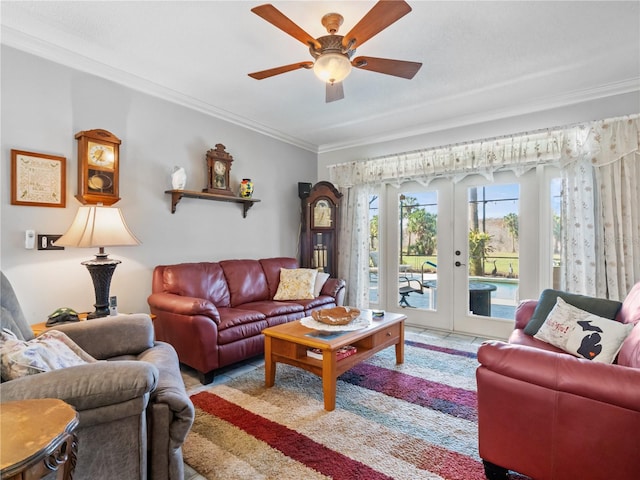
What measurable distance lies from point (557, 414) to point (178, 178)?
10.8ft

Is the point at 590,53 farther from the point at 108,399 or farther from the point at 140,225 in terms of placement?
the point at 140,225

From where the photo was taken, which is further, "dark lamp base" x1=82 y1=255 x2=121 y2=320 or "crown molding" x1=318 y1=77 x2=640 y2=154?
"crown molding" x1=318 y1=77 x2=640 y2=154

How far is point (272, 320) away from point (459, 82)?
284 centimetres

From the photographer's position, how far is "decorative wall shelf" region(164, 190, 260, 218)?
10.8ft

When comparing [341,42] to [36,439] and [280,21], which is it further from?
[36,439]

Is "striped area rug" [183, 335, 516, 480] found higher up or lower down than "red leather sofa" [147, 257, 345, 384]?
lower down

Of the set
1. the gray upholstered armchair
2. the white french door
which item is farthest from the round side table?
the white french door

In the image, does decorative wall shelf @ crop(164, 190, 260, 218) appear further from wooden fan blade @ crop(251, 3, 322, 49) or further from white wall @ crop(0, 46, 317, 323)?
wooden fan blade @ crop(251, 3, 322, 49)

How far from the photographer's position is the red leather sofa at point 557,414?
1216 millimetres

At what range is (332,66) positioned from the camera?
2.03 metres

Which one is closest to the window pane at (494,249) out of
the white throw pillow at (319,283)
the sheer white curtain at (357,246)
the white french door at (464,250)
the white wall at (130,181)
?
the white french door at (464,250)

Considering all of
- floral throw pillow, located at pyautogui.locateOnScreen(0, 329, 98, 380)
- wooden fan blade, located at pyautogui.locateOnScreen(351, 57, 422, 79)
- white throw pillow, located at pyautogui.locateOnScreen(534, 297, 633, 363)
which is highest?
wooden fan blade, located at pyautogui.locateOnScreen(351, 57, 422, 79)

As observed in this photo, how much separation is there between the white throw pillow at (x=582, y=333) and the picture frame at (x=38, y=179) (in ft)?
12.1

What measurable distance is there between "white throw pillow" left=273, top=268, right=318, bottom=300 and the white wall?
1.99ft
